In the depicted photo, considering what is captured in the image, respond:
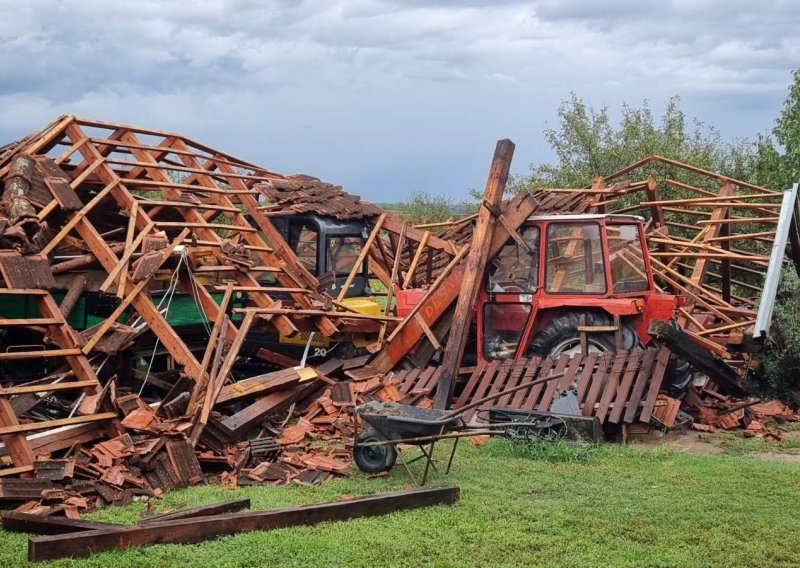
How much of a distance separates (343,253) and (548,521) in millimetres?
7878

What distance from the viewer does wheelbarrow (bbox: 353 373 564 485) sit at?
8.16 metres

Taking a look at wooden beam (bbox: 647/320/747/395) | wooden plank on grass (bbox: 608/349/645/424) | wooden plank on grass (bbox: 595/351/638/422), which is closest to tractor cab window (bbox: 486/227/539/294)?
wooden plank on grass (bbox: 595/351/638/422)

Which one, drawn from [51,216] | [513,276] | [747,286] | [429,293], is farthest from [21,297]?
[747,286]

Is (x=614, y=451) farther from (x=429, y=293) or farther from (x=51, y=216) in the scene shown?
(x=51, y=216)

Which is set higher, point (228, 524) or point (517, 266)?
point (517, 266)

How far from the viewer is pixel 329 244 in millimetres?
14070

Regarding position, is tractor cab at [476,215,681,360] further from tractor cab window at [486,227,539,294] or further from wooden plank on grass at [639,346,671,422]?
wooden plank on grass at [639,346,671,422]

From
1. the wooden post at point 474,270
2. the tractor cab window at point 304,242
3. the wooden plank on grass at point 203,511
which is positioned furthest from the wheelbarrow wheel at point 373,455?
the tractor cab window at point 304,242

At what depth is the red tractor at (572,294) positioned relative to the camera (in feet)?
37.1

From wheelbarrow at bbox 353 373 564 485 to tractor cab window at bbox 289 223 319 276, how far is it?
5.36m

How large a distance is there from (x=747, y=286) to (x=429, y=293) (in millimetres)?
6981

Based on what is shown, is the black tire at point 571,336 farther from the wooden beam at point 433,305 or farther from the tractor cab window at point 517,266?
the wooden beam at point 433,305

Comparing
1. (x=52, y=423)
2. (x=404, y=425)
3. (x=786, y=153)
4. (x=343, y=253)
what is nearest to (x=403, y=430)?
(x=404, y=425)

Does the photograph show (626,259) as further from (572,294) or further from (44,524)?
(44,524)
